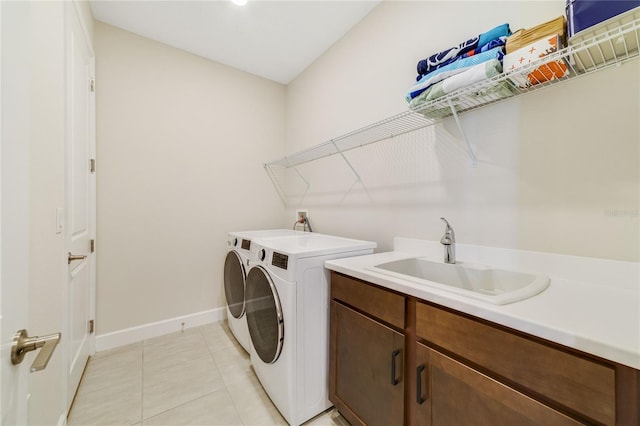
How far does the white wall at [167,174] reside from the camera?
2.05 meters

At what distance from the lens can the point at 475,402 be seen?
781 millimetres

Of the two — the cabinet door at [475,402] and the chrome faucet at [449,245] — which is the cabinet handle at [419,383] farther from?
the chrome faucet at [449,245]

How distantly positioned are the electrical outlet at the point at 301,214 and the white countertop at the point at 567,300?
1.32 m

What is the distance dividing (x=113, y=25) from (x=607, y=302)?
340 centimetres

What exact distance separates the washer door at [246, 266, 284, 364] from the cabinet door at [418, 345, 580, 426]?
0.76m

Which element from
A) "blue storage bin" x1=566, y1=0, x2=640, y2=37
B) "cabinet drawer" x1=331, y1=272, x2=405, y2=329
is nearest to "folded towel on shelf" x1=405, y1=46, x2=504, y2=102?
"blue storage bin" x1=566, y1=0, x2=640, y2=37

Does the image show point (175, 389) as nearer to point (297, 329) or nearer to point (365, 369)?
point (297, 329)

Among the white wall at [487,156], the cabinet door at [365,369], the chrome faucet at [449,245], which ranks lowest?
the cabinet door at [365,369]

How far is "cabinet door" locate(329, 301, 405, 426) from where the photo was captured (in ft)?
3.34

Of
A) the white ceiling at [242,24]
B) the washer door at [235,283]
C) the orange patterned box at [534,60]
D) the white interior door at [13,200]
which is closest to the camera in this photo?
the white interior door at [13,200]

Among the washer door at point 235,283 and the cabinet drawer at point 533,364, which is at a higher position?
the cabinet drawer at point 533,364

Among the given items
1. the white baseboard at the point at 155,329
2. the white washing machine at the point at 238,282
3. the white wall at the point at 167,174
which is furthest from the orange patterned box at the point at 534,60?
the white baseboard at the point at 155,329

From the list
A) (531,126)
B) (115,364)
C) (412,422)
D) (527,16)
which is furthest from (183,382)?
(527,16)

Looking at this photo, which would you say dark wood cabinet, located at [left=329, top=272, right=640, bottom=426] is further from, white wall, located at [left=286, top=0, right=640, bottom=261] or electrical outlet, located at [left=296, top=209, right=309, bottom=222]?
electrical outlet, located at [left=296, top=209, right=309, bottom=222]
